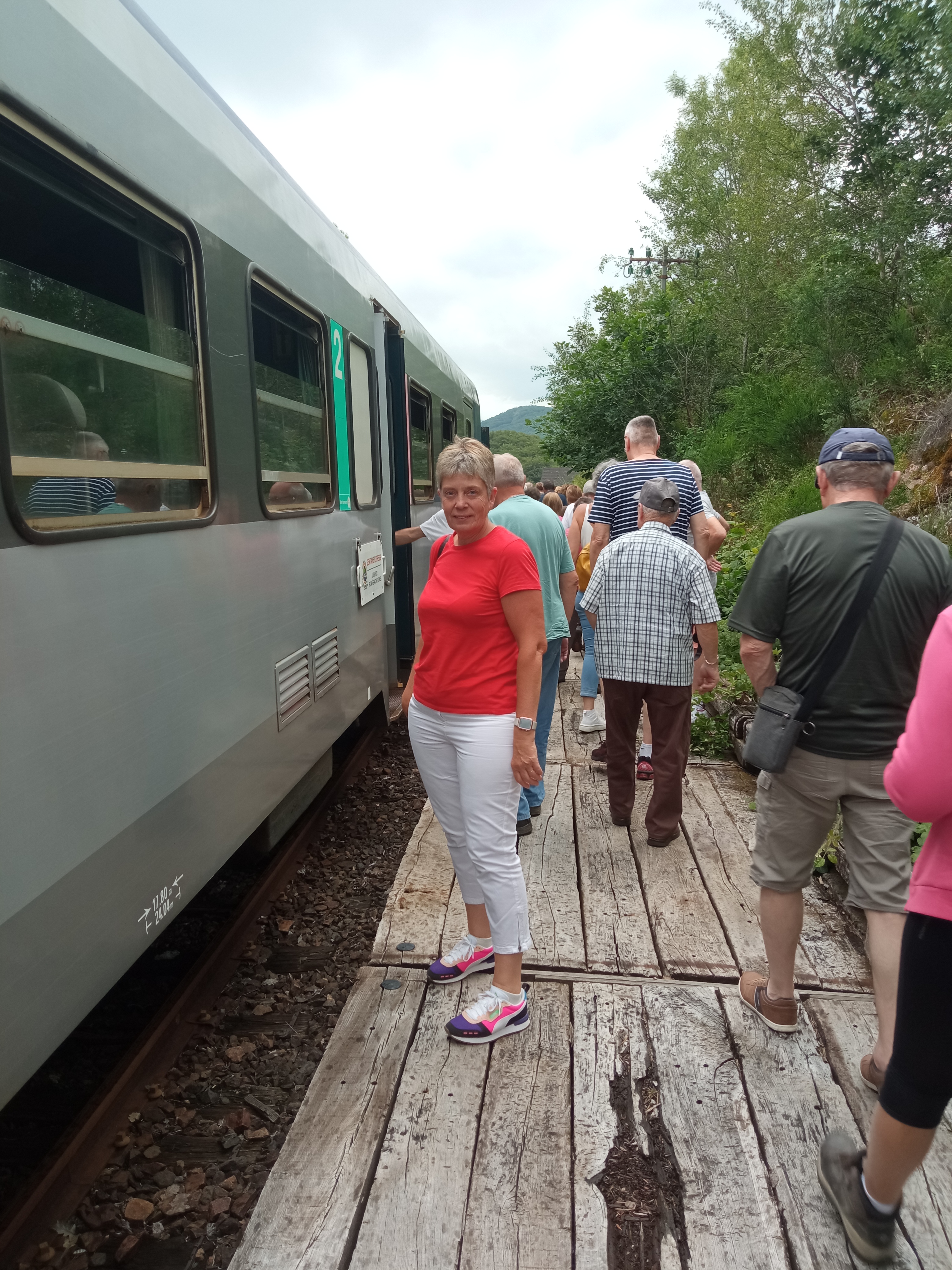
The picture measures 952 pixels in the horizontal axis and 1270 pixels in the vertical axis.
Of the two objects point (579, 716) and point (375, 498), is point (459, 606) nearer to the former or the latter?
point (375, 498)

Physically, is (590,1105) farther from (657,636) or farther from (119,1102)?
(657,636)

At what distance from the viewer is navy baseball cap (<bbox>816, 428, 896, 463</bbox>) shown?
2633mm

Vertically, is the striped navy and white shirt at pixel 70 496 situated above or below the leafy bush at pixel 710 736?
above

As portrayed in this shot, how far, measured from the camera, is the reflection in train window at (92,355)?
2.04 meters

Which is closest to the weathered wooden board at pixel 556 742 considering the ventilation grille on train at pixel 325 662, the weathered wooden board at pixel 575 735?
the weathered wooden board at pixel 575 735

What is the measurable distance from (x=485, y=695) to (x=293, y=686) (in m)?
1.26

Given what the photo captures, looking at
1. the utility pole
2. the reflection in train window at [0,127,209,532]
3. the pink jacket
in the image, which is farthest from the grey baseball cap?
the utility pole

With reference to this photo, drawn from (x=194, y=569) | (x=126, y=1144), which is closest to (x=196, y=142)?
(x=194, y=569)

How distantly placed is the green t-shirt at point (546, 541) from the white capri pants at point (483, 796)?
148 centimetres

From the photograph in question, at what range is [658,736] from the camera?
4465 millimetres

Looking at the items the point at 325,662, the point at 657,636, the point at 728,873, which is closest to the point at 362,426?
the point at 325,662

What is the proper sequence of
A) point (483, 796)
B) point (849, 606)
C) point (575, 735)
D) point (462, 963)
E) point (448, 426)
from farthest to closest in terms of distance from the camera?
point (448, 426)
point (575, 735)
point (462, 963)
point (483, 796)
point (849, 606)

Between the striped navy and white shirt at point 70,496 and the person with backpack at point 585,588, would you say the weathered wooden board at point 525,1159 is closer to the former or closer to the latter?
the striped navy and white shirt at point 70,496

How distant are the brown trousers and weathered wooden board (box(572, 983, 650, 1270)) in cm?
A: 132
